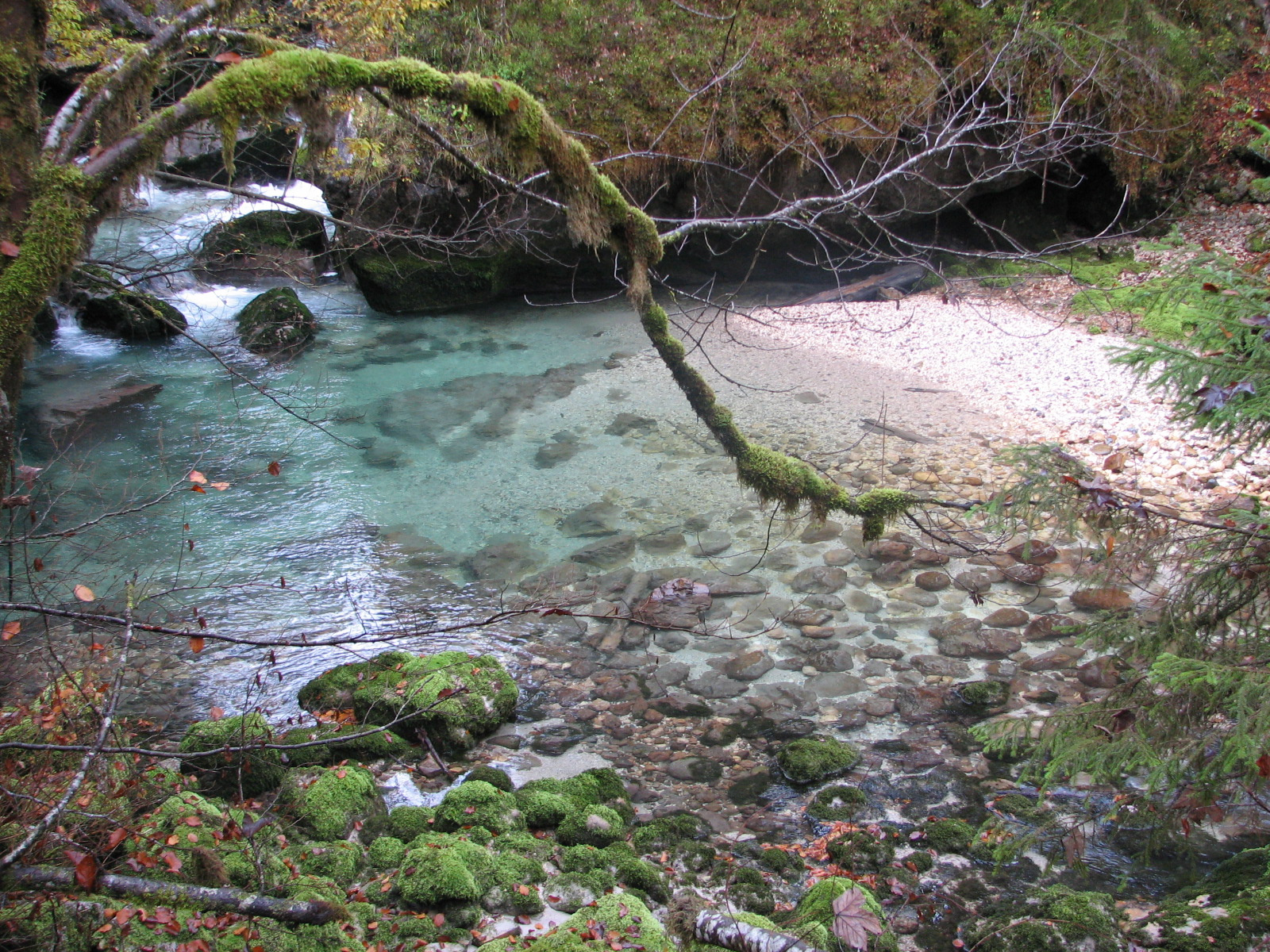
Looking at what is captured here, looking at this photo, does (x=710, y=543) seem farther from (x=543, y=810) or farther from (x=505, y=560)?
(x=543, y=810)

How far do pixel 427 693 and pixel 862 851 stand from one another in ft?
8.48

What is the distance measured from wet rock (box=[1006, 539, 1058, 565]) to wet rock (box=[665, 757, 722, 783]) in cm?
343

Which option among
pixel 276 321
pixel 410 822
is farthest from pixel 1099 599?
pixel 276 321

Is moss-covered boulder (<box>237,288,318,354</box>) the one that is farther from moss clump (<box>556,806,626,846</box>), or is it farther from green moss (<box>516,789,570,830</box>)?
moss clump (<box>556,806,626,846</box>)

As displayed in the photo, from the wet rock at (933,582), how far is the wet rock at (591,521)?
2.72m

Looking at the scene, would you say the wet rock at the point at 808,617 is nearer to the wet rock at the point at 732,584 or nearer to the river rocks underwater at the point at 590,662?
the river rocks underwater at the point at 590,662

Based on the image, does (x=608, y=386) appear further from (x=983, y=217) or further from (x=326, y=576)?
(x=983, y=217)

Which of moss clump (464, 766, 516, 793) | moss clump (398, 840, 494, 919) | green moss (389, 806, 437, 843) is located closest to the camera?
moss clump (398, 840, 494, 919)

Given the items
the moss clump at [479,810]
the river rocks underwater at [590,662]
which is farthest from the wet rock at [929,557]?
the moss clump at [479,810]

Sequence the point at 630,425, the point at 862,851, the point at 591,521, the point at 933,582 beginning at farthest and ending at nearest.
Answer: the point at 630,425, the point at 591,521, the point at 933,582, the point at 862,851

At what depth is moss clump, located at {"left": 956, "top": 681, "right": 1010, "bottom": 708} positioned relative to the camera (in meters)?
5.21

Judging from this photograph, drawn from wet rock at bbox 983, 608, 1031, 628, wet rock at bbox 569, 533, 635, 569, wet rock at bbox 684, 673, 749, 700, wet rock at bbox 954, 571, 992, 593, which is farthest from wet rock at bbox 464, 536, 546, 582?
wet rock at bbox 983, 608, 1031, 628

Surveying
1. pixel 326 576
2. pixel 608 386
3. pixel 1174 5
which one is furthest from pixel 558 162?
pixel 1174 5

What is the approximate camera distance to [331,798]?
13.3 feet
